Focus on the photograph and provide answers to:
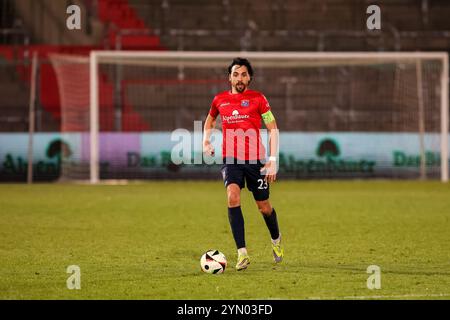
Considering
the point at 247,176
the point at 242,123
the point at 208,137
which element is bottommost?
the point at 247,176

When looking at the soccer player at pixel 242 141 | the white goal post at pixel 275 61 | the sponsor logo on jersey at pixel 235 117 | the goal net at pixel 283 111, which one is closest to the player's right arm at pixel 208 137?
the soccer player at pixel 242 141

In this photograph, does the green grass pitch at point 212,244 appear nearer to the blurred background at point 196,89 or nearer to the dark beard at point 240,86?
the dark beard at point 240,86

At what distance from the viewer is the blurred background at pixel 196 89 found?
72.3ft

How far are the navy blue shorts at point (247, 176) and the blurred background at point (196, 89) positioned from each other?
13318 millimetres

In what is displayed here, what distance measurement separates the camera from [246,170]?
852cm

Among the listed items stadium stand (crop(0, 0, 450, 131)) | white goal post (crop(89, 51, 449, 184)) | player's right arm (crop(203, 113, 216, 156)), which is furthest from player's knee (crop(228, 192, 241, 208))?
stadium stand (crop(0, 0, 450, 131))

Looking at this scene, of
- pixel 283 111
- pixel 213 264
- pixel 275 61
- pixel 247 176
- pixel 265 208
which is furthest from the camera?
pixel 283 111

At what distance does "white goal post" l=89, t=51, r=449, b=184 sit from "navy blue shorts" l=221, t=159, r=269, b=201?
12388mm

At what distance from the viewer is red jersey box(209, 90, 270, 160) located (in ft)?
27.8

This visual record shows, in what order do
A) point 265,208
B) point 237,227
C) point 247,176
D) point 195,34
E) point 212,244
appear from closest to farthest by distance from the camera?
point 237,227 < point 247,176 < point 265,208 < point 212,244 < point 195,34

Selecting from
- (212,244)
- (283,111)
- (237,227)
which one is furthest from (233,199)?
(283,111)

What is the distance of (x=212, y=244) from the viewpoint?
10.2 meters

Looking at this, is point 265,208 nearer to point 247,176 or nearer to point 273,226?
point 273,226

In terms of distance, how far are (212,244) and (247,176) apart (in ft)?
6.17
